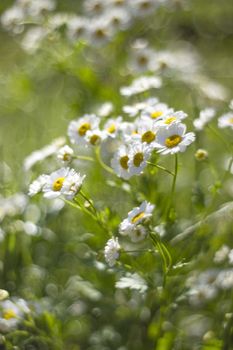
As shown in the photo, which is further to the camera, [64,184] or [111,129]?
[111,129]

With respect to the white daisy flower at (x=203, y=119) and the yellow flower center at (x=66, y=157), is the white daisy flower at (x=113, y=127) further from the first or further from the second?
the white daisy flower at (x=203, y=119)

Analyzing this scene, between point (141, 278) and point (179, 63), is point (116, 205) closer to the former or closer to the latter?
point (141, 278)

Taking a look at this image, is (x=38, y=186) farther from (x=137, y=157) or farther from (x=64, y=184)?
(x=137, y=157)

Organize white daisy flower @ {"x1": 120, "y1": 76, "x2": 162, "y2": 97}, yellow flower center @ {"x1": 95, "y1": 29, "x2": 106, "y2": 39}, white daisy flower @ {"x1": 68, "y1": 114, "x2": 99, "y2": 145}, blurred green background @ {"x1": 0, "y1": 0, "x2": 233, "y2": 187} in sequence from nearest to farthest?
white daisy flower @ {"x1": 68, "y1": 114, "x2": 99, "y2": 145} → white daisy flower @ {"x1": 120, "y1": 76, "x2": 162, "y2": 97} → yellow flower center @ {"x1": 95, "y1": 29, "x2": 106, "y2": 39} → blurred green background @ {"x1": 0, "y1": 0, "x2": 233, "y2": 187}

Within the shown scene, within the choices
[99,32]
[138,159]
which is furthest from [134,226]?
[99,32]

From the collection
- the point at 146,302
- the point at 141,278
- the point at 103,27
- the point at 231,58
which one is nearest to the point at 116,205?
the point at 146,302

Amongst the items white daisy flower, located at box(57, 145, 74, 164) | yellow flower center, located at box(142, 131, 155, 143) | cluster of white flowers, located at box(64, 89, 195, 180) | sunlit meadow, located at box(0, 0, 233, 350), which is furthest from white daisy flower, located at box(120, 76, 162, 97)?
yellow flower center, located at box(142, 131, 155, 143)

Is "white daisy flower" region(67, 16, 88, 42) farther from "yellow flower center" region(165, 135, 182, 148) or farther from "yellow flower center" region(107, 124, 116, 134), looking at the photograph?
"yellow flower center" region(165, 135, 182, 148)
